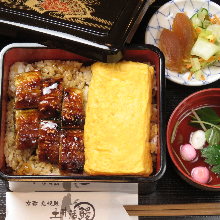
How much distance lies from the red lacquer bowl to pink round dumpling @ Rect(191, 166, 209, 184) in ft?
0.09

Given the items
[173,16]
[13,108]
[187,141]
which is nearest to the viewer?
[13,108]

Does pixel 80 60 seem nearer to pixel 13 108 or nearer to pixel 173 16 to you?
pixel 13 108

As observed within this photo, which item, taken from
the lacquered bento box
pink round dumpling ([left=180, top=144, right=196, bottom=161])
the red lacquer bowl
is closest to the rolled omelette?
the lacquered bento box

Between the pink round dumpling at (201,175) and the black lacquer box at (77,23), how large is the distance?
29.9 inches

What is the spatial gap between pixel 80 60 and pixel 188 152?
77 centimetres

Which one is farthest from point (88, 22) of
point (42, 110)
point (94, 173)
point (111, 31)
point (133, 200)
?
point (133, 200)

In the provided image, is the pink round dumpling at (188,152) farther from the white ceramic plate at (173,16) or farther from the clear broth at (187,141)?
the white ceramic plate at (173,16)

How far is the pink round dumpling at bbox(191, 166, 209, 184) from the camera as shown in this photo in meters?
2.53

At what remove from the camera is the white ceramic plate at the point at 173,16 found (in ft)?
8.88

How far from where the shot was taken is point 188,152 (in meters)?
2.56

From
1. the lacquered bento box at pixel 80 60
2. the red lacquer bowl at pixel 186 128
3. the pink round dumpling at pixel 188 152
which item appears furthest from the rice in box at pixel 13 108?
the pink round dumpling at pixel 188 152

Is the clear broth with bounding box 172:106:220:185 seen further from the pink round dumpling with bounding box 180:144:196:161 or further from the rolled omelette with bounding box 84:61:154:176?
the rolled omelette with bounding box 84:61:154:176

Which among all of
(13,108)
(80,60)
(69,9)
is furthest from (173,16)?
(13,108)

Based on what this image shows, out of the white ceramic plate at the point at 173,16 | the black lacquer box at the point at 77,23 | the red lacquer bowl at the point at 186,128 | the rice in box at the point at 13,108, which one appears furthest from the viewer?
the white ceramic plate at the point at 173,16
